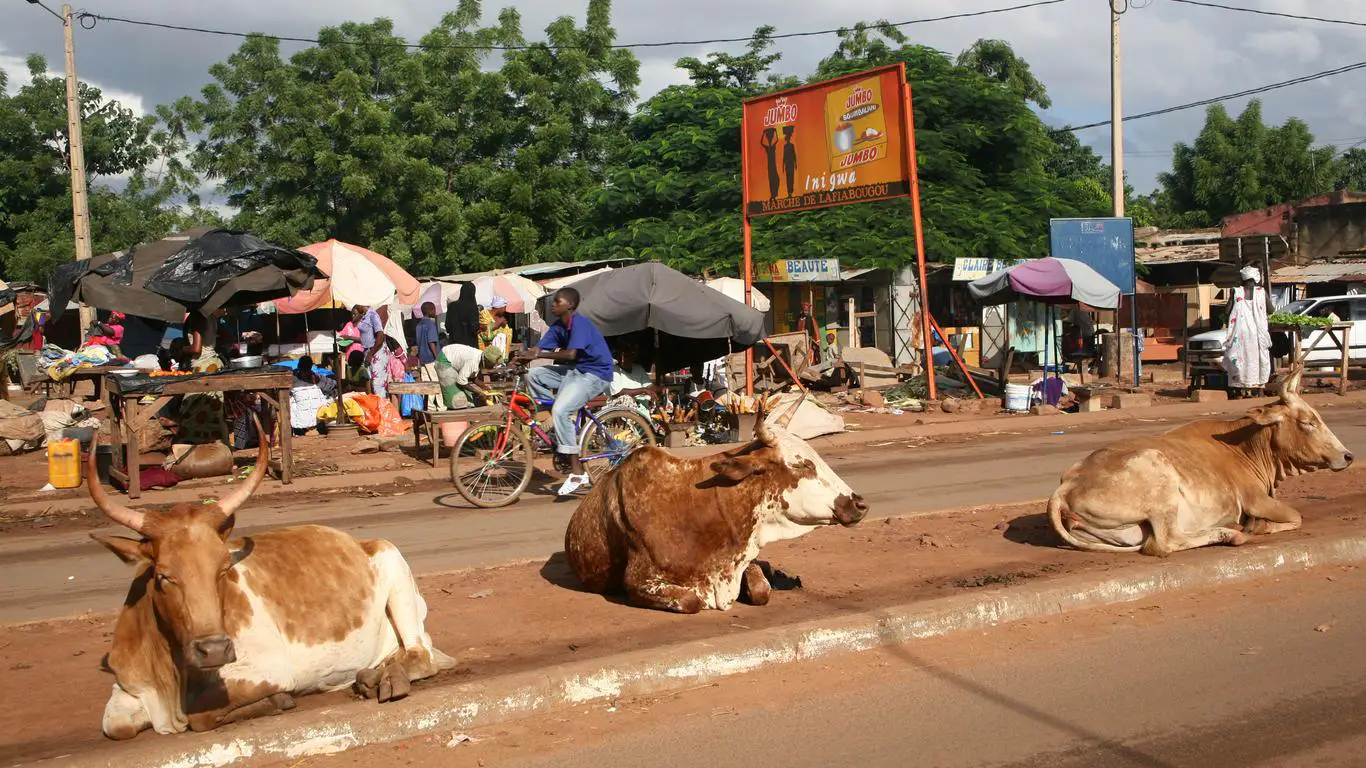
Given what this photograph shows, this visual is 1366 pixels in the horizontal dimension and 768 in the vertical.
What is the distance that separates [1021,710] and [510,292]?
21.4 m

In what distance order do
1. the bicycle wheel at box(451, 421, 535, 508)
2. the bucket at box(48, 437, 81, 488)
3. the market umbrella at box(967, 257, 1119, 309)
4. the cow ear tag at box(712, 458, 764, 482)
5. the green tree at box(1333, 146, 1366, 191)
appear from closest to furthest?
1. the cow ear tag at box(712, 458, 764, 482)
2. the bicycle wheel at box(451, 421, 535, 508)
3. the bucket at box(48, 437, 81, 488)
4. the market umbrella at box(967, 257, 1119, 309)
5. the green tree at box(1333, 146, 1366, 191)

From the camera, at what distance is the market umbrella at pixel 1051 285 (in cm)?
2094

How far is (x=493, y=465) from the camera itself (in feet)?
35.9

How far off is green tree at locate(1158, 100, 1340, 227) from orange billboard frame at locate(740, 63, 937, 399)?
35906 millimetres

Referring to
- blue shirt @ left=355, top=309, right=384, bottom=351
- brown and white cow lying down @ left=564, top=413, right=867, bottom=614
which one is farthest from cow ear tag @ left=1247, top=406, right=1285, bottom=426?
blue shirt @ left=355, top=309, right=384, bottom=351

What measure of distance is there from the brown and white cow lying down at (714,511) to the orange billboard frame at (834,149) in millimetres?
12462

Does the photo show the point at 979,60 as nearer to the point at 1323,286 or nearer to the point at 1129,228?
the point at 1323,286

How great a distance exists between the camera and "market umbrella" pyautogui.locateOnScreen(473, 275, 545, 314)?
83.3 feet

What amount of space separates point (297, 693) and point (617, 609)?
6.75 feet

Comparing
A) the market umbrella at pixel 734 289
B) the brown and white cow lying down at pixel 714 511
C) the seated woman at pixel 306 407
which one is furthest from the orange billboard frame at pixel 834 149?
the brown and white cow lying down at pixel 714 511

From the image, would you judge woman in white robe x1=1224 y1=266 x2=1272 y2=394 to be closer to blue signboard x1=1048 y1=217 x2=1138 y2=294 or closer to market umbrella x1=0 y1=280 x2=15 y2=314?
blue signboard x1=1048 y1=217 x2=1138 y2=294

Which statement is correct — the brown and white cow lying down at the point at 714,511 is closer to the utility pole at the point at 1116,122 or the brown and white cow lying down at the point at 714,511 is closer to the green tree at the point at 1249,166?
the utility pole at the point at 1116,122

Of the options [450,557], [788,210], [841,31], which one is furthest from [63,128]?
[450,557]

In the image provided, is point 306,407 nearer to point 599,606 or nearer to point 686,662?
point 599,606
